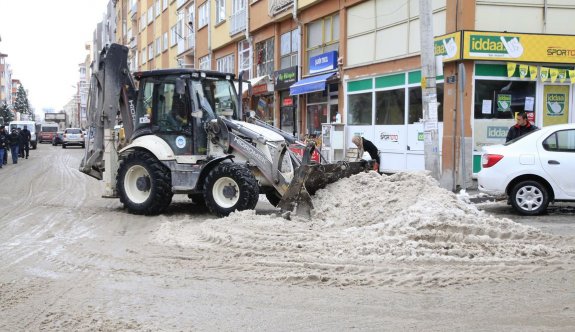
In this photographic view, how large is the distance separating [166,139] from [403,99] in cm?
936

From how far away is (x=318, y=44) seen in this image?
2333 centimetres

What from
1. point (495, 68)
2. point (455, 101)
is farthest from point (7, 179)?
point (495, 68)

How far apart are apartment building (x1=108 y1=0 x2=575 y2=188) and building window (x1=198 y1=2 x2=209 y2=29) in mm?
7792

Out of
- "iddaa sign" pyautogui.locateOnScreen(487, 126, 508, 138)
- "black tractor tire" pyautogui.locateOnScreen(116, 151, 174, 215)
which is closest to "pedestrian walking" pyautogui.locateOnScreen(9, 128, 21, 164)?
"black tractor tire" pyautogui.locateOnScreen(116, 151, 174, 215)

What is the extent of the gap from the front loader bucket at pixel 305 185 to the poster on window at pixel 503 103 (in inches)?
309

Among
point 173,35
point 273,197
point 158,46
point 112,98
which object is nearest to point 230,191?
point 273,197

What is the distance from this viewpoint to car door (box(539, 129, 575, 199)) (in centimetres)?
1033

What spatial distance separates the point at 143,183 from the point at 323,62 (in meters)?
12.8

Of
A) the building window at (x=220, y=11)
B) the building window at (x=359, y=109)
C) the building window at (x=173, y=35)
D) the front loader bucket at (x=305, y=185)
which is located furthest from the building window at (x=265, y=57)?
the front loader bucket at (x=305, y=185)

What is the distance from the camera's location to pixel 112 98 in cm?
1192

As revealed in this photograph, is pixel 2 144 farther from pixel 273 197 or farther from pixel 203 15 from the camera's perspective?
pixel 273 197

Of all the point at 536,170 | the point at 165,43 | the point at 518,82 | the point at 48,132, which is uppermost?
the point at 165,43

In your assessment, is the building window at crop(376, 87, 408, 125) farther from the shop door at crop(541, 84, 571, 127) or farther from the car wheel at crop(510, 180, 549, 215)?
the car wheel at crop(510, 180, 549, 215)

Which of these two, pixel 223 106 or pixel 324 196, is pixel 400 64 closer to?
pixel 223 106
